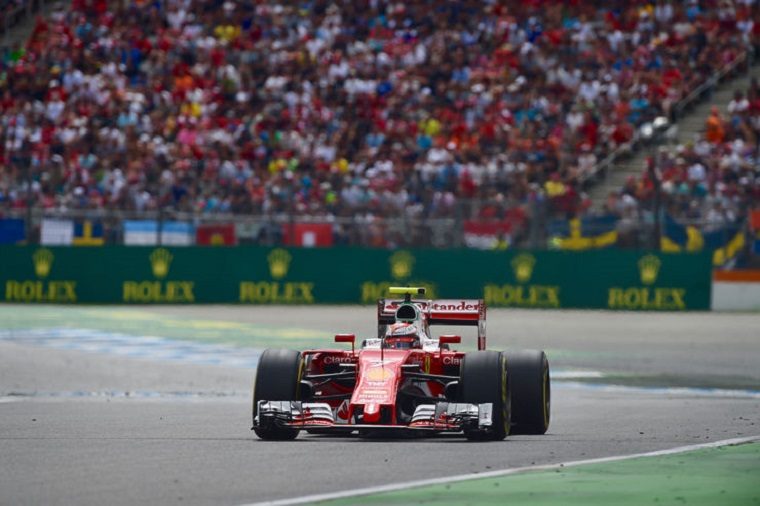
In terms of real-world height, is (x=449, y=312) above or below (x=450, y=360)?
above

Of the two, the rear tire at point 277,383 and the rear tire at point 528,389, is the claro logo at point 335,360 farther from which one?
the rear tire at point 528,389

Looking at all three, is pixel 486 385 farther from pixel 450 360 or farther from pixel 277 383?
pixel 277 383

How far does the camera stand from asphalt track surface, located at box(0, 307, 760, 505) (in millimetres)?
9195

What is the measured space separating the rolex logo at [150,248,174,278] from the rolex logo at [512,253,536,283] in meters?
7.30

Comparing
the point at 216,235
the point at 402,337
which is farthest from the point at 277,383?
the point at 216,235

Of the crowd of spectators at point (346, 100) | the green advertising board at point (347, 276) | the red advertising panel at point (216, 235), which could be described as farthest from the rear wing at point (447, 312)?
the green advertising board at point (347, 276)

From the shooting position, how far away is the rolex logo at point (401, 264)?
34625 millimetres

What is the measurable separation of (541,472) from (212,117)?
27854 millimetres

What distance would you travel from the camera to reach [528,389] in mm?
12359

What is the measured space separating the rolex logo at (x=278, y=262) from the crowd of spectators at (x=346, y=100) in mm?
→ 1550

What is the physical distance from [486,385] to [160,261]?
79.1 ft

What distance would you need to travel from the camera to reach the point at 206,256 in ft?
115

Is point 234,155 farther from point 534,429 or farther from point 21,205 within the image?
point 534,429

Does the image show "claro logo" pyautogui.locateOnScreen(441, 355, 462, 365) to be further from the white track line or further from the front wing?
the white track line
